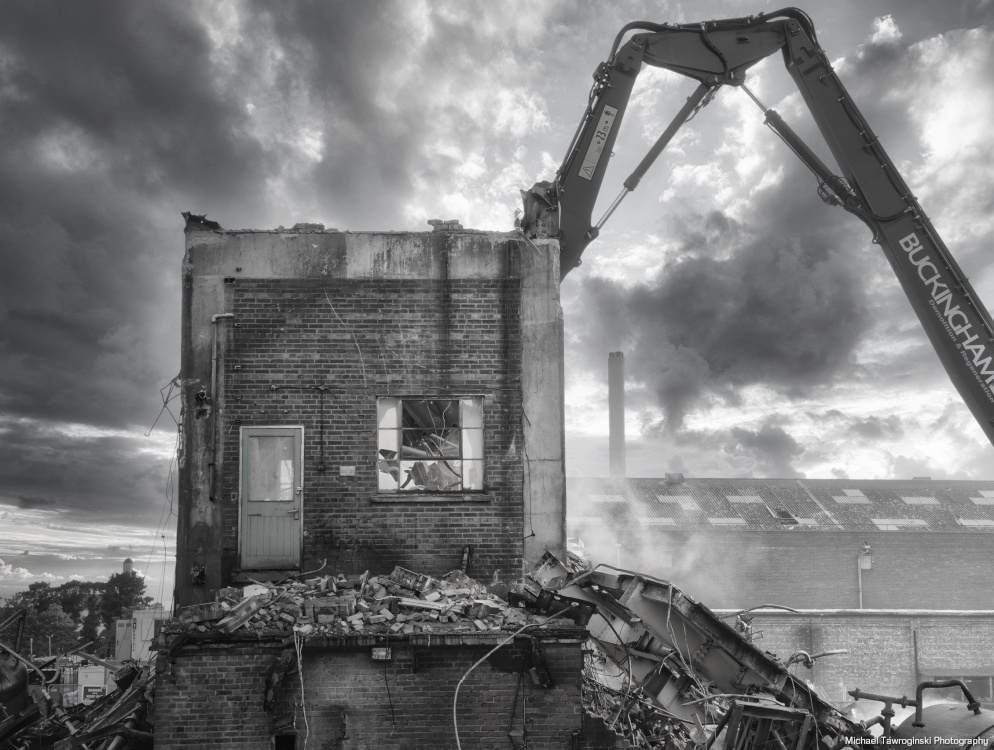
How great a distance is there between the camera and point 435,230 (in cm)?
1159

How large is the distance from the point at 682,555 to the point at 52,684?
23567mm

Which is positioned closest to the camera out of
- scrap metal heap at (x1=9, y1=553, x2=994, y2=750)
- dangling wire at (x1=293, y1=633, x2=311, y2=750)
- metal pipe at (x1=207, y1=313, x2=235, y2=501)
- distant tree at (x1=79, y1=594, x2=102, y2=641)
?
dangling wire at (x1=293, y1=633, x2=311, y2=750)

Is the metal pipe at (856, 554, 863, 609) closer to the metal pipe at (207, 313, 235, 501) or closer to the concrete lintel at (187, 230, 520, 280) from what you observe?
the concrete lintel at (187, 230, 520, 280)

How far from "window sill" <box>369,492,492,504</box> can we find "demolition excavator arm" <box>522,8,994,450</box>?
3.95 meters

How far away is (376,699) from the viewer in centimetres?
869

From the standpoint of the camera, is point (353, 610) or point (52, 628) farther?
point (52, 628)

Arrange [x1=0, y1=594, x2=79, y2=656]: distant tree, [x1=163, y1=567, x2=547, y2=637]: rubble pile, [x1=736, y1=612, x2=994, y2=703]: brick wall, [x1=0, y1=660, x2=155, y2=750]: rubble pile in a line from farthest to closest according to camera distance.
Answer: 1. [x1=0, y1=594, x2=79, y2=656]: distant tree
2. [x1=736, y1=612, x2=994, y2=703]: brick wall
3. [x1=0, y1=660, x2=155, y2=750]: rubble pile
4. [x1=163, y1=567, x2=547, y2=637]: rubble pile

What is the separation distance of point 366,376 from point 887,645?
Answer: 20.9 meters

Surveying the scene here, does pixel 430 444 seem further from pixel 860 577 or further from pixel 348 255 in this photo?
pixel 860 577

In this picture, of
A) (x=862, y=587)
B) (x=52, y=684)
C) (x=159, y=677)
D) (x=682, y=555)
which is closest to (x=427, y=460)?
(x=159, y=677)

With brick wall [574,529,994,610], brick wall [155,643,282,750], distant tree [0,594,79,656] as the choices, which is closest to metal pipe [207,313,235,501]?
brick wall [155,643,282,750]

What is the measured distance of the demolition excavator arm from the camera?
12156 mm

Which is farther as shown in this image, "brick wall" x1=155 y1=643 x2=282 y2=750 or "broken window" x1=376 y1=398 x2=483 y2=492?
"broken window" x1=376 y1=398 x2=483 y2=492

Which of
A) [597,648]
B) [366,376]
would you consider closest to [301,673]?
[366,376]
